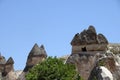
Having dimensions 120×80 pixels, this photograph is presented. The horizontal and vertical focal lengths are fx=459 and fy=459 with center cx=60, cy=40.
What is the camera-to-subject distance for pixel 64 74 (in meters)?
30.3

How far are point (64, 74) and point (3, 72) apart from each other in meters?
14.6

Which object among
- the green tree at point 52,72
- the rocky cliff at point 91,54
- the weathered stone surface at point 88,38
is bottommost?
the green tree at point 52,72

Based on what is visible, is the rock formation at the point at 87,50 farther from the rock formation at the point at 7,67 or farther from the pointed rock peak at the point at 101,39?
the rock formation at the point at 7,67

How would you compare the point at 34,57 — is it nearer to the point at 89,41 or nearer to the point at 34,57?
the point at 34,57

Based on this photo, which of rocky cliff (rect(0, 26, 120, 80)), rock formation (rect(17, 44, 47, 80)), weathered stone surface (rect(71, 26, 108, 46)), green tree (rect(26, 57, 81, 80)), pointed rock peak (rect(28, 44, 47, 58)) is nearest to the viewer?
green tree (rect(26, 57, 81, 80))

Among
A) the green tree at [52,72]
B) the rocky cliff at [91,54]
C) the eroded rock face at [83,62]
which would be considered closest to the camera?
the green tree at [52,72]

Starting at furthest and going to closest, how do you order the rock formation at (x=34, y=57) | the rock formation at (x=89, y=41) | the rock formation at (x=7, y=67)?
the rock formation at (x=7, y=67), the rock formation at (x=34, y=57), the rock formation at (x=89, y=41)

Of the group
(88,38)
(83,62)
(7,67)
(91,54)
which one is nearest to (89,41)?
(88,38)

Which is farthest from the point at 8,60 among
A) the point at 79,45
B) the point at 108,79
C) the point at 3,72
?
the point at 108,79

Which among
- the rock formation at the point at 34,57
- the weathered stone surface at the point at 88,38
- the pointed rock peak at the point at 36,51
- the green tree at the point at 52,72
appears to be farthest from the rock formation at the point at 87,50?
the pointed rock peak at the point at 36,51

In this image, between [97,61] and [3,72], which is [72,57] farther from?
[3,72]

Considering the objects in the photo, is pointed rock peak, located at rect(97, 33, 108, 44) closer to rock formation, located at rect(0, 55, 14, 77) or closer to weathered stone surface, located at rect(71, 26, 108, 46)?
weathered stone surface, located at rect(71, 26, 108, 46)

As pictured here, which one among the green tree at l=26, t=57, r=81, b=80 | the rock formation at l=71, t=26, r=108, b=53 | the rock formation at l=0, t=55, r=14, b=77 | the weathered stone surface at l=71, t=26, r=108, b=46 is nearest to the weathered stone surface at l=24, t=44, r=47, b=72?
the rock formation at l=0, t=55, r=14, b=77

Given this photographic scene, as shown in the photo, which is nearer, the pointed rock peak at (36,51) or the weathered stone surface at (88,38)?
the weathered stone surface at (88,38)
